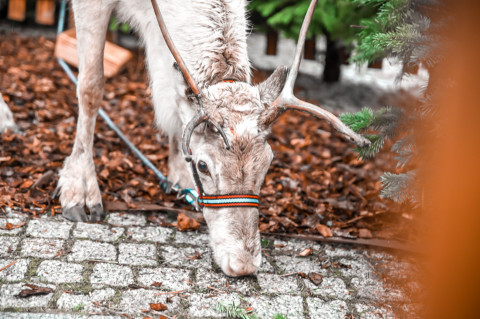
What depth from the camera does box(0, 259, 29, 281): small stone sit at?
3.17 meters

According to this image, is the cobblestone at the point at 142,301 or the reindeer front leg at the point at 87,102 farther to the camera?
the reindeer front leg at the point at 87,102

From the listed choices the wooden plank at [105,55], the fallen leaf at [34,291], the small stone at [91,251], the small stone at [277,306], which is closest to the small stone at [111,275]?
the small stone at [91,251]

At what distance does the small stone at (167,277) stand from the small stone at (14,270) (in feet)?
2.35

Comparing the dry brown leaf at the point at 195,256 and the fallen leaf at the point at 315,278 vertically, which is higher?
the dry brown leaf at the point at 195,256

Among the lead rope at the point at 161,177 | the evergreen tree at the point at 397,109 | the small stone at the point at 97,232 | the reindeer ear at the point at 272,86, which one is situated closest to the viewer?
the evergreen tree at the point at 397,109

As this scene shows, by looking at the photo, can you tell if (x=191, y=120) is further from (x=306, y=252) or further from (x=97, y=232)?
(x=306, y=252)

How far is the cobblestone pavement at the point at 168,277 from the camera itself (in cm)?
309

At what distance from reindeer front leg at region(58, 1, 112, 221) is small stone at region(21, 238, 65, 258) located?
1.93 feet

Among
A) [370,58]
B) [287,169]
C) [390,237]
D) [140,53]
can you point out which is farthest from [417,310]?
[140,53]

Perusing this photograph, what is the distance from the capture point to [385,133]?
3867 mm

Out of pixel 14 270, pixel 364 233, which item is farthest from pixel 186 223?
pixel 364 233

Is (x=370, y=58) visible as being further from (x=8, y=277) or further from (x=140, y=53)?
(x=140, y=53)

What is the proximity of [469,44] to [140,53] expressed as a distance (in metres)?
7.44

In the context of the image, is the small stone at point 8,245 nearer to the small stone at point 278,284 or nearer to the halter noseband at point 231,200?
the halter noseband at point 231,200
